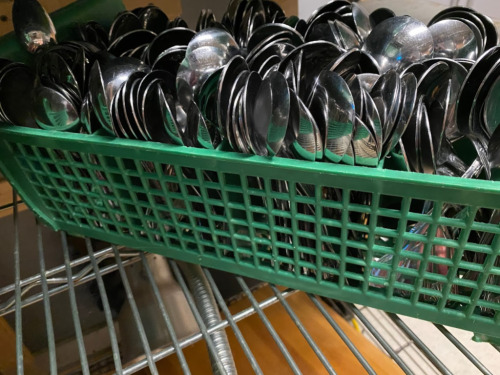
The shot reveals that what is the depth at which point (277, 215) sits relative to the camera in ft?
1.27

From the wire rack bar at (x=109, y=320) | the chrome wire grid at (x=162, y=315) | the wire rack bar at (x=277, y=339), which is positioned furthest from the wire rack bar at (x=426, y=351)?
the wire rack bar at (x=109, y=320)

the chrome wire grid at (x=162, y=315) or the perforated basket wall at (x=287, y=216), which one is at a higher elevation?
the perforated basket wall at (x=287, y=216)

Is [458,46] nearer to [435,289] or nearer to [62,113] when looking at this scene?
[435,289]

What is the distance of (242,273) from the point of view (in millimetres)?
480

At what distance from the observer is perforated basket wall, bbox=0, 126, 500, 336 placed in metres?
0.32

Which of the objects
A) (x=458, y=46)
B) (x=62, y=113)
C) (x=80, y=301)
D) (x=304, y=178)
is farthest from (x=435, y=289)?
(x=80, y=301)

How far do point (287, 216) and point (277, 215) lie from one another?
11 millimetres

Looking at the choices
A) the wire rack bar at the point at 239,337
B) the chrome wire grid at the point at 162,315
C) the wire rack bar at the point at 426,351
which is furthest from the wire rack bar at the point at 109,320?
the wire rack bar at the point at 426,351

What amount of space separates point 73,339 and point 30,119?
605mm

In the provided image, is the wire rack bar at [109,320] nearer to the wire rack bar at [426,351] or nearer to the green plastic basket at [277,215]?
the green plastic basket at [277,215]

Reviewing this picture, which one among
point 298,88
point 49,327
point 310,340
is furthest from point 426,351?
point 49,327

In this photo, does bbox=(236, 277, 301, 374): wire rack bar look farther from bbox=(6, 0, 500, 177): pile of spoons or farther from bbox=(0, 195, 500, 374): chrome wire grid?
bbox=(6, 0, 500, 177): pile of spoons

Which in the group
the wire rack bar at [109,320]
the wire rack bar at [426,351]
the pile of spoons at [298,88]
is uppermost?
the pile of spoons at [298,88]

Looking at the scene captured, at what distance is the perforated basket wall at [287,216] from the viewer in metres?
0.32
